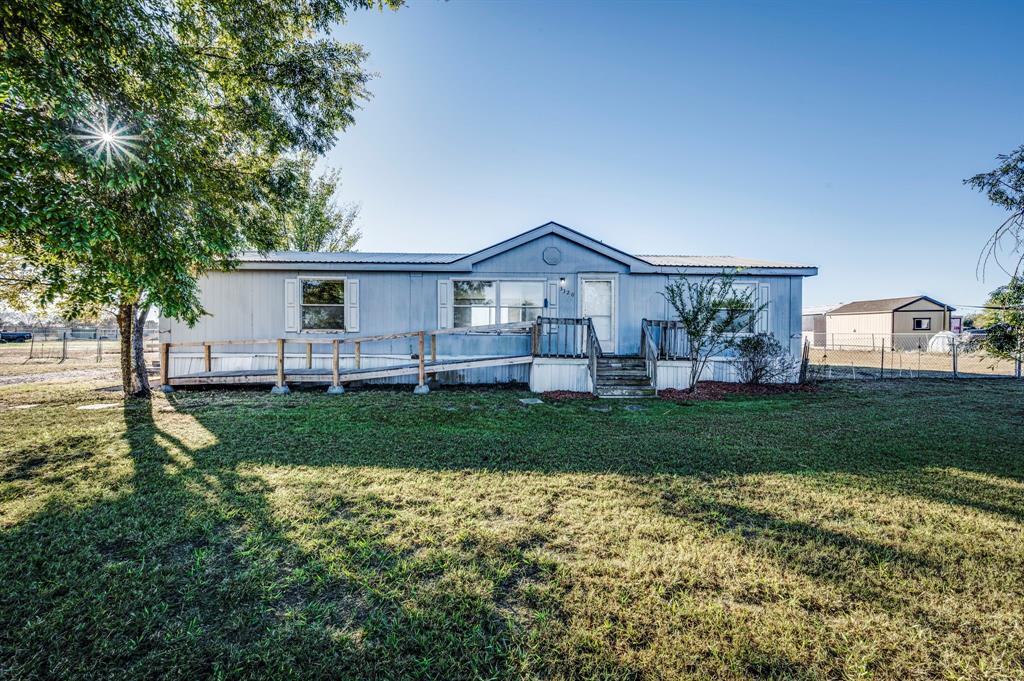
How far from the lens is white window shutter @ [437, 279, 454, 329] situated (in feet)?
34.4

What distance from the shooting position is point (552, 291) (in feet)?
34.6

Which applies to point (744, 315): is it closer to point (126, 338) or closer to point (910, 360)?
point (126, 338)

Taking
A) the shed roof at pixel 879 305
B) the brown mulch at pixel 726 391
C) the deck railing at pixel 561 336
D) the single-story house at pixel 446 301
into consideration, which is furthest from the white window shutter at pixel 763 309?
the shed roof at pixel 879 305

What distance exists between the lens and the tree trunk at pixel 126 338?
8.24 meters

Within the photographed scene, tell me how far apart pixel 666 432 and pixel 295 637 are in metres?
5.06

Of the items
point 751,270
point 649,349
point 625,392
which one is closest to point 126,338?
point 625,392

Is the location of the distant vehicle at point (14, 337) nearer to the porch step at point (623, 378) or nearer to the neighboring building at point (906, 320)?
the porch step at point (623, 378)

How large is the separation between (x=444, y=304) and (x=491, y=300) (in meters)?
1.24

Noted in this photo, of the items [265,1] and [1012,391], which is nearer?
[265,1]

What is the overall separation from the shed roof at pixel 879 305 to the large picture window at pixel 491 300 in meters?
33.1

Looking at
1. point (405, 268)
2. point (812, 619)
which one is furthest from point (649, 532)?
point (405, 268)

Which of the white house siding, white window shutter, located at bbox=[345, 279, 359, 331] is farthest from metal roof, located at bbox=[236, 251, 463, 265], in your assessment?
the white house siding

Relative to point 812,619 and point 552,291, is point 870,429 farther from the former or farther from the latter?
point 552,291

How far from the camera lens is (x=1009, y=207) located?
4707mm
